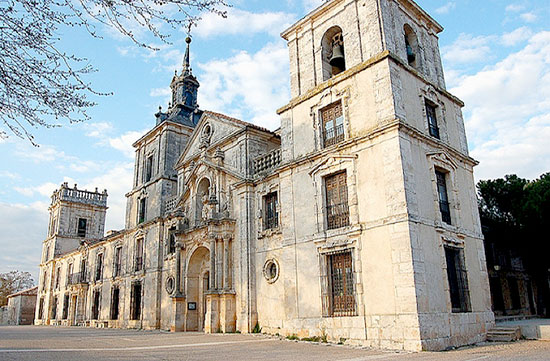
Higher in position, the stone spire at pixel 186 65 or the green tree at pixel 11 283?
the stone spire at pixel 186 65

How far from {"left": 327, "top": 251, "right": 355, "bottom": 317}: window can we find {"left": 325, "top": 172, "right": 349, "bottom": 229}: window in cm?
99

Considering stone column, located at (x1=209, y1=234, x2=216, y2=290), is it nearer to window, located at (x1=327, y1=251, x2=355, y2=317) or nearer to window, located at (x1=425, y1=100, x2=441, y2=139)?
window, located at (x1=327, y1=251, x2=355, y2=317)

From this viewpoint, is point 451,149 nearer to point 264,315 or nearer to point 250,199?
point 250,199

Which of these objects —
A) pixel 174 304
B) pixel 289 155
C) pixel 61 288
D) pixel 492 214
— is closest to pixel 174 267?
pixel 174 304

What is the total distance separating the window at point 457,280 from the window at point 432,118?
3751 mm

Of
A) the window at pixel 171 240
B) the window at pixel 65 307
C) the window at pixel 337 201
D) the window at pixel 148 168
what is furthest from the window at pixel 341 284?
the window at pixel 65 307

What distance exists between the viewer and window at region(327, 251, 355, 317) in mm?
12231

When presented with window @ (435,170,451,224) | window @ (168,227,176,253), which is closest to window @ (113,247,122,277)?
window @ (168,227,176,253)

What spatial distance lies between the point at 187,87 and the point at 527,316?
23.4m

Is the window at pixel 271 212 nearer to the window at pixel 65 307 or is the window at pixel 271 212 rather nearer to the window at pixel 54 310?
the window at pixel 65 307

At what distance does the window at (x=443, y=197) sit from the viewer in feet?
42.3

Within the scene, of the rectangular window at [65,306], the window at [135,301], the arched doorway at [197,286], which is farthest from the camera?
the rectangular window at [65,306]

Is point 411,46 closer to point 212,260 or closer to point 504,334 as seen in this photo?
point 504,334

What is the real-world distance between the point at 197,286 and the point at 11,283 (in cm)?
4815
